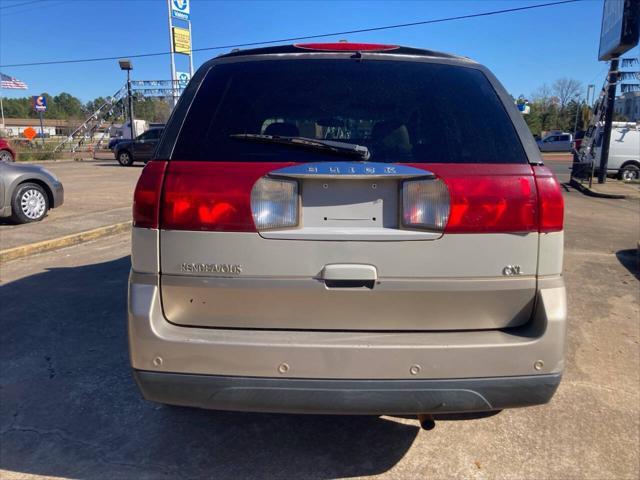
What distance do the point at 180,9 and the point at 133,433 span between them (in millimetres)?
36774


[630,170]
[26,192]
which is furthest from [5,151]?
[630,170]

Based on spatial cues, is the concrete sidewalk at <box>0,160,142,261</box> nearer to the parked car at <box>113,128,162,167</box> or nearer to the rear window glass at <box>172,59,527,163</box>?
the rear window glass at <box>172,59,527,163</box>

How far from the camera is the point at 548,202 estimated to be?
2.24 m

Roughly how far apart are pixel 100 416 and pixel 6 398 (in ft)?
2.43

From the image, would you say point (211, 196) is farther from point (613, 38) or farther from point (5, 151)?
point (5, 151)

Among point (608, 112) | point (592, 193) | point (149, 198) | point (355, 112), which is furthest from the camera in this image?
point (608, 112)

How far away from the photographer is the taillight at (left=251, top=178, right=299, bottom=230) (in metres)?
2.18

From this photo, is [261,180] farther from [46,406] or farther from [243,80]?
[46,406]

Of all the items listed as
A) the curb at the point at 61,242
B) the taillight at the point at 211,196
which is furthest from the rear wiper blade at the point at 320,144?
the curb at the point at 61,242

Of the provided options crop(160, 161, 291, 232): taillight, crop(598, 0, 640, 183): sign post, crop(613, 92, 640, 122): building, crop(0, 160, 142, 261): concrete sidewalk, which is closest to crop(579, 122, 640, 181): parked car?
crop(598, 0, 640, 183): sign post

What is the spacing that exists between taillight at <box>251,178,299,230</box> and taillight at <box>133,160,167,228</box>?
1.37 ft

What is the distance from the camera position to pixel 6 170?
8.56 metres

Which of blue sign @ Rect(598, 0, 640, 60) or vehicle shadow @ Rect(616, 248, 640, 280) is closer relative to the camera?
vehicle shadow @ Rect(616, 248, 640, 280)

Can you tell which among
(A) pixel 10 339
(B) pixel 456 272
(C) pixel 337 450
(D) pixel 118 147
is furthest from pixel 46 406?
(D) pixel 118 147
